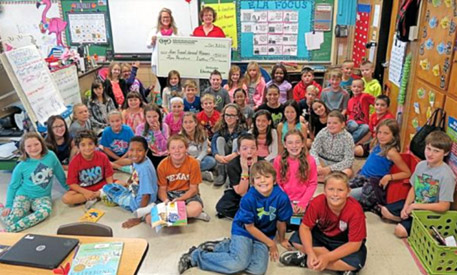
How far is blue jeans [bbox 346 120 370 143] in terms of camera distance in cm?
441

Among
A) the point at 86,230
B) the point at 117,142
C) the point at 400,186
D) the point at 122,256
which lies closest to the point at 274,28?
the point at 117,142

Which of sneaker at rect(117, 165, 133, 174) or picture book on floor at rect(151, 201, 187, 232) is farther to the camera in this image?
sneaker at rect(117, 165, 133, 174)

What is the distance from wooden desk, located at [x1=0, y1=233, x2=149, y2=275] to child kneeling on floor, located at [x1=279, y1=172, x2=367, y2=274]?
44.5 inches

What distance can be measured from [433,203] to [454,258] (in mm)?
464

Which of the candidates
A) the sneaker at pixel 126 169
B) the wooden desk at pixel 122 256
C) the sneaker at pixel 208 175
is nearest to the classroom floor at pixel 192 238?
the sneaker at pixel 208 175

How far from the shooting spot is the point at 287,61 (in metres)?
6.20

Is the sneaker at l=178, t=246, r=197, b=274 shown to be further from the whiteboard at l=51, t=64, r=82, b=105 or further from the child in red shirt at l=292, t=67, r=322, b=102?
the whiteboard at l=51, t=64, r=82, b=105

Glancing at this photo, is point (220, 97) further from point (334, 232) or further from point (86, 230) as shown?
point (86, 230)

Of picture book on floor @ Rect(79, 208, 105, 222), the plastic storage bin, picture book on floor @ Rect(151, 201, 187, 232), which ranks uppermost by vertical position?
the plastic storage bin

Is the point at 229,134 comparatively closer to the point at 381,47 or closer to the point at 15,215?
the point at 15,215

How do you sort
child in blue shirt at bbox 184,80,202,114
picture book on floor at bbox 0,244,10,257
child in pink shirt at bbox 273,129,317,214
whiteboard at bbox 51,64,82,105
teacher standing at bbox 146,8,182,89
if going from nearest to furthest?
picture book on floor at bbox 0,244,10,257 < child in pink shirt at bbox 273,129,317,214 < child in blue shirt at bbox 184,80,202,114 < whiteboard at bbox 51,64,82,105 < teacher standing at bbox 146,8,182,89

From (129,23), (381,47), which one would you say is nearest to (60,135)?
(129,23)

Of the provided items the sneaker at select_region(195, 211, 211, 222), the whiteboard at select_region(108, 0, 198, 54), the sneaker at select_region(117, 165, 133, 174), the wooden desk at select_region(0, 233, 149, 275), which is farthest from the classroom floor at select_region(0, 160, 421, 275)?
the whiteboard at select_region(108, 0, 198, 54)

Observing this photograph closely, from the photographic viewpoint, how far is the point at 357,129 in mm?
4469
